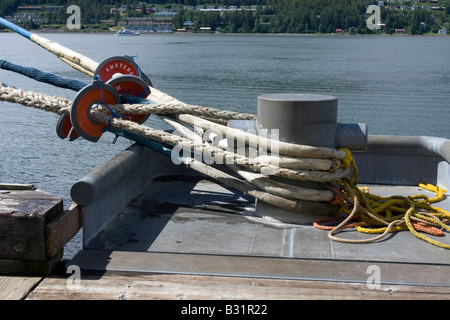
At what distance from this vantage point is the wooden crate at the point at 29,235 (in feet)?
13.7

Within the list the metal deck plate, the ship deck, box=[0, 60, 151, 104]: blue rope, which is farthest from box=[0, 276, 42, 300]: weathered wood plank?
box=[0, 60, 151, 104]: blue rope

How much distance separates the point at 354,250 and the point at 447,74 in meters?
38.8

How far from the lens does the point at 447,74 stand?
41.0 meters

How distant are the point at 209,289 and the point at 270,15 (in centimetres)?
13569

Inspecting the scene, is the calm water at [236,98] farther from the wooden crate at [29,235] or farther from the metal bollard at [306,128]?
the metal bollard at [306,128]

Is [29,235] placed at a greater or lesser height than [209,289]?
greater

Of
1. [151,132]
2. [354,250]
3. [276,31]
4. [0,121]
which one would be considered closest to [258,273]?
[354,250]

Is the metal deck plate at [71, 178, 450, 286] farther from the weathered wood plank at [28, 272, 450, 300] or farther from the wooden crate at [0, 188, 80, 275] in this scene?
the wooden crate at [0, 188, 80, 275]

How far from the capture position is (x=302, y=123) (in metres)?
5.34

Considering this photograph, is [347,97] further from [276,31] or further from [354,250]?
[276,31]

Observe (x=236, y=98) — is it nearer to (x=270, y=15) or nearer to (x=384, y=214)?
(x=384, y=214)

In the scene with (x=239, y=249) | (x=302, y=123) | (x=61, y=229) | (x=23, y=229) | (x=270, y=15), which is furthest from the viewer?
(x=270, y=15)

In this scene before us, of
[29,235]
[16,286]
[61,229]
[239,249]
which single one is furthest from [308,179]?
[16,286]

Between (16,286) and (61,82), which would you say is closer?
(16,286)
